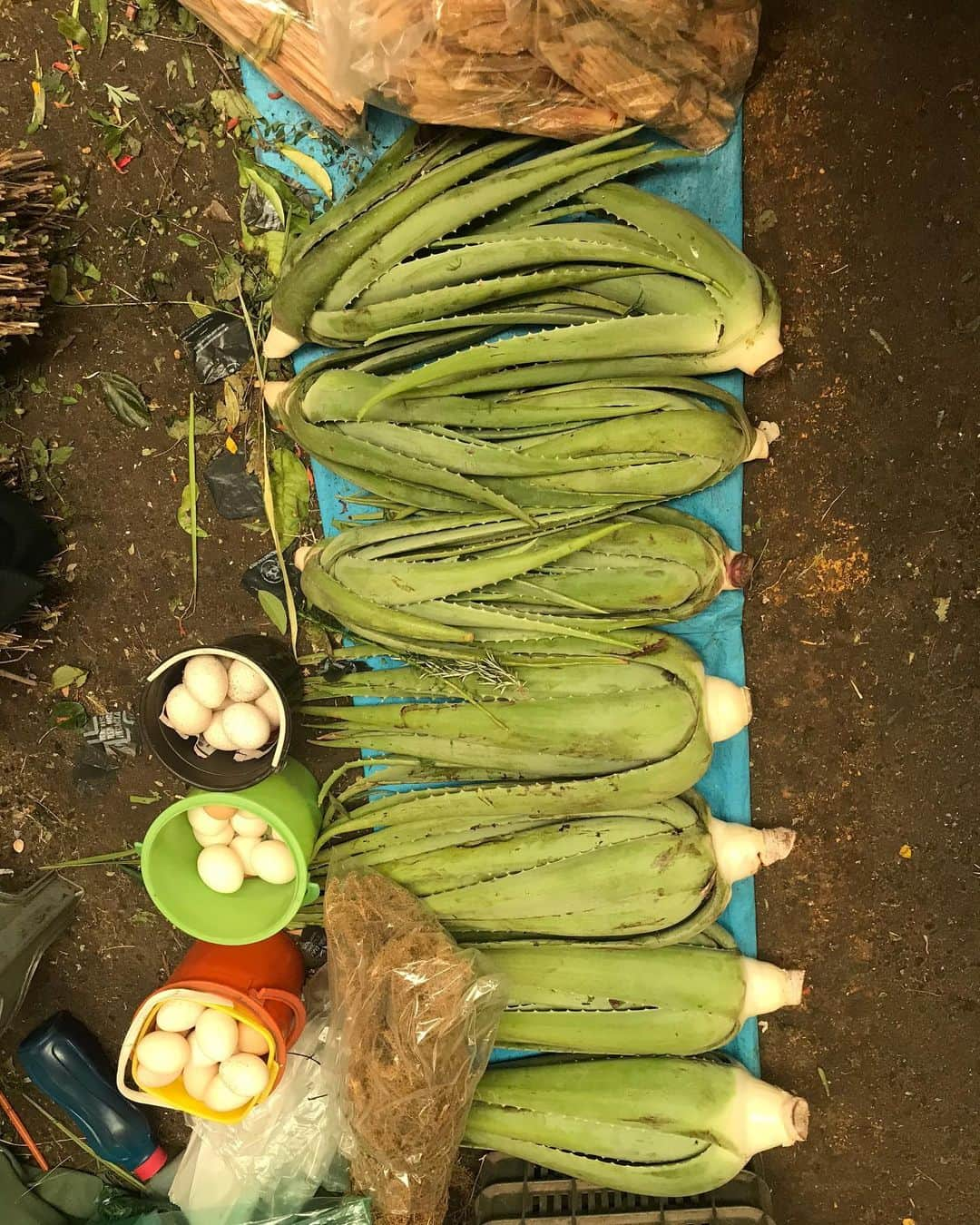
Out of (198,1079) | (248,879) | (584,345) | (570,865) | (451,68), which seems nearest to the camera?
(451,68)

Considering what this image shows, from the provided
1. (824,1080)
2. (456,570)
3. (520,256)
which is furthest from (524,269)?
(824,1080)

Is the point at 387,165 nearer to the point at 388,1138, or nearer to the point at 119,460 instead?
the point at 119,460

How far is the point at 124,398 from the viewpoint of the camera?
1.98 m

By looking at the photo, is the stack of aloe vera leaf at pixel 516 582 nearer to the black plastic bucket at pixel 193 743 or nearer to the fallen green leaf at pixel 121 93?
the black plastic bucket at pixel 193 743

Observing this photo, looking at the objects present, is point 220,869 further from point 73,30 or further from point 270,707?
point 73,30

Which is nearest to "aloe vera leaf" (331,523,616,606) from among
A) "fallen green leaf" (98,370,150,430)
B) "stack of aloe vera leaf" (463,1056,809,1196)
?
"fallen green leaf" (98,370,150,430)

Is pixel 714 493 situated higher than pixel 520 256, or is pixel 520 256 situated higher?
pixel 520 256

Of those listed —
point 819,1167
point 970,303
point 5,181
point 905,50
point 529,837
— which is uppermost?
point 905,50

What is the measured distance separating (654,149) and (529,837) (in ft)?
4.95

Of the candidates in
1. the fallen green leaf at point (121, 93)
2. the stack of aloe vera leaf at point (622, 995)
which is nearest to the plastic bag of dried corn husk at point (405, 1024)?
the stack of aloe vera leaf at point (622, 995)

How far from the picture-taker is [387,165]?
1665 millimetres

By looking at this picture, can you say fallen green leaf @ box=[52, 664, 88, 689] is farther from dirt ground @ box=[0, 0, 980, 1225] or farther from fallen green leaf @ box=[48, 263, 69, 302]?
fallen green leaf @ box=[48, 263, 69, 302]

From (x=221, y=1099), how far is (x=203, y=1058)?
97 millimetres

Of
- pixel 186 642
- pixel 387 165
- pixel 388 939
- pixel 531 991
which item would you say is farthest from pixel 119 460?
pixel 531 991
